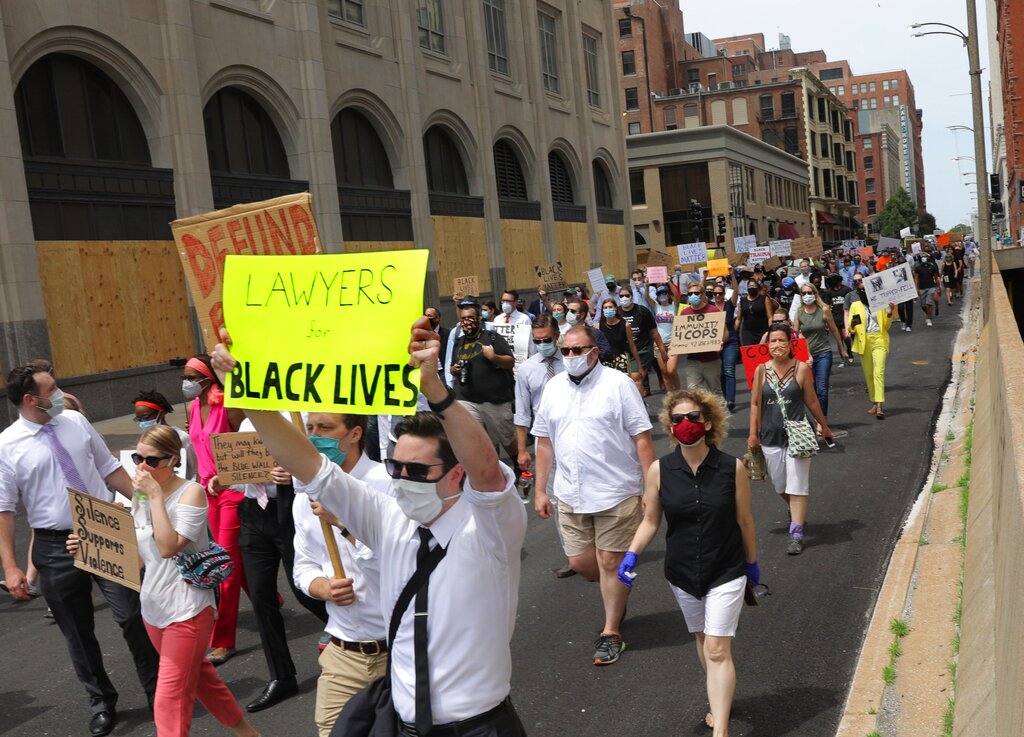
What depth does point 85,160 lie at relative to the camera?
65.0 ft

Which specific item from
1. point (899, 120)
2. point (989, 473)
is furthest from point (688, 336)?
point (899, 120)

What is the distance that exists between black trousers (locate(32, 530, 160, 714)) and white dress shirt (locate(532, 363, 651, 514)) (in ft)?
8.87

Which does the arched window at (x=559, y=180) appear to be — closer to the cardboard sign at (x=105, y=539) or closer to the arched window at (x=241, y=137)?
the arched window at (x=241, y=137)

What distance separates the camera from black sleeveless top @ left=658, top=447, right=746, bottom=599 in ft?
18.0

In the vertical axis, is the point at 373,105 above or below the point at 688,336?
above

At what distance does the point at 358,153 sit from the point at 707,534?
2442 cm

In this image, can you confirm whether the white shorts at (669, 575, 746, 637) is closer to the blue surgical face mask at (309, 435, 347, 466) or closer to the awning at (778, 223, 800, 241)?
the blue surgical face mask at (309, 435, 347, 466)

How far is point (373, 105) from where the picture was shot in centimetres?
2866

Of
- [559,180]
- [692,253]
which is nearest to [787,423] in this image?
[692,253]

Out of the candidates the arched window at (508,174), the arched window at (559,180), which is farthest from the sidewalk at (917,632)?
the arched window at (559,180)

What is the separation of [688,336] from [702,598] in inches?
342

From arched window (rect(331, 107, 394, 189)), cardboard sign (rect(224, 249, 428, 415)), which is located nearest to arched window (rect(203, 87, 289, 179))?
arched window (rect(331, 107, 394, 189))

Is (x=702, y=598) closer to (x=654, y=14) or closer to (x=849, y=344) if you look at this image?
(x=849, y=344)

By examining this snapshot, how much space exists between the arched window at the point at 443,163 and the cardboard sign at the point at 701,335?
61.5ft
